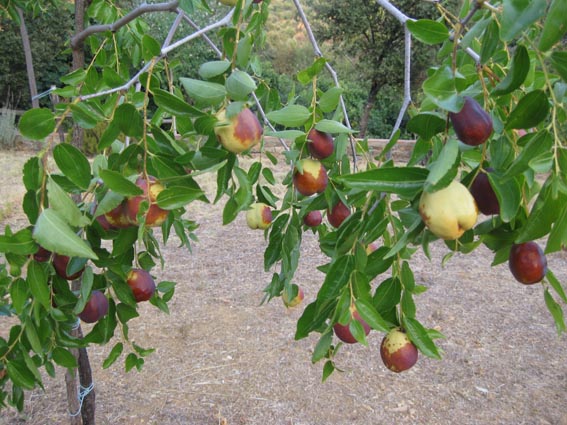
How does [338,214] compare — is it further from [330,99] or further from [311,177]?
[330,99]

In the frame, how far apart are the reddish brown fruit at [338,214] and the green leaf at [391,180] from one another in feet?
1.38

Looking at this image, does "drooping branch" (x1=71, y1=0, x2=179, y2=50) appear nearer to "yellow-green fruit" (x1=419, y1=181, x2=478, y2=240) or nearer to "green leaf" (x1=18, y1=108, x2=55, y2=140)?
"green leaf" (x1=18, y1=108, x2=55, y2=140)

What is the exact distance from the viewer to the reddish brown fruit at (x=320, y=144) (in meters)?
0.93

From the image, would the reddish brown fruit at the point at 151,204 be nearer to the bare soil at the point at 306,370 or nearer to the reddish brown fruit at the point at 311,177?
the reddish brown fruit at the point at 311,177

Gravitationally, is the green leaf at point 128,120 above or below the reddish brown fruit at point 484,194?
below

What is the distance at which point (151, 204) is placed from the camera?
746 millimetres

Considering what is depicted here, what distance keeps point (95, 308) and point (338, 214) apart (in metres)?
0.52

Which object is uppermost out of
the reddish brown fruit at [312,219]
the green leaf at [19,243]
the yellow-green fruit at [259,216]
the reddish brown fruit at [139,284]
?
the green leaf at [19,243]

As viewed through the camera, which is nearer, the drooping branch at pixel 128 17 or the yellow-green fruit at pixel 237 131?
the yellow-green fruit at pixel 237 131

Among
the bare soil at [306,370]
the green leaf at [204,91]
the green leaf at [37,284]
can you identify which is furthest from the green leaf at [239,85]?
the bare soil at [306,370]

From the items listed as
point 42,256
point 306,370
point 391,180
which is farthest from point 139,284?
point 306,370

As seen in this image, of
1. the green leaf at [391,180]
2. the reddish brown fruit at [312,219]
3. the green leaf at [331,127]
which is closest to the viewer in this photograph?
the green leaf at [391,180]

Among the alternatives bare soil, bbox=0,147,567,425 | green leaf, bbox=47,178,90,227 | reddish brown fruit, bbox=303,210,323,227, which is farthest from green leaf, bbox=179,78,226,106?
bare soil, bbox=0,147,567,425

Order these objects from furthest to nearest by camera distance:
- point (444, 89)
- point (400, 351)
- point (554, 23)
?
1. point (400, 351)
2. point (444, 89)
3. point (554, 23)
